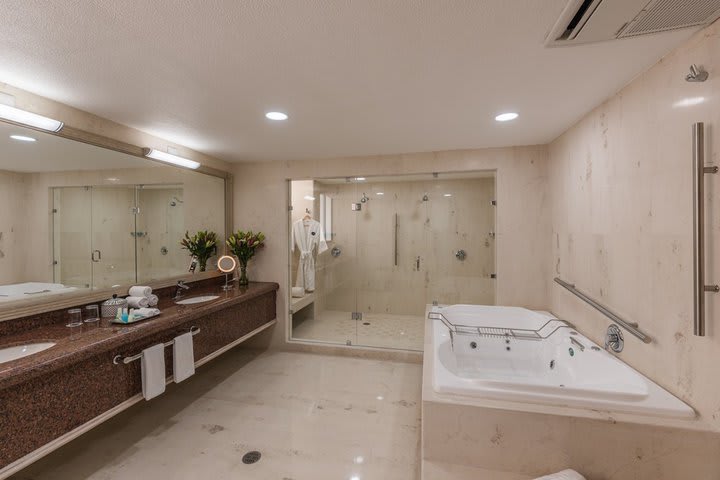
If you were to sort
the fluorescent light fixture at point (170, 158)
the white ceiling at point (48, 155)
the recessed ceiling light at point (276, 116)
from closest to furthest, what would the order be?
1. the white ceiling at point (48, 155)
2. the recessed ceiling light at point (276, 116)
3. the fluorescent light fixture at point (170, 158)

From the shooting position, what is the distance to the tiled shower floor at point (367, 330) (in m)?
3.77

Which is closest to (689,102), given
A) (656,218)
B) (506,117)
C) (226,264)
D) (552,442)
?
(656,218)

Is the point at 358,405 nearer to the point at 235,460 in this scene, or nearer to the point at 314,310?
the point at 235,460

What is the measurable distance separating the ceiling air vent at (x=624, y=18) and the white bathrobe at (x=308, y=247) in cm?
314

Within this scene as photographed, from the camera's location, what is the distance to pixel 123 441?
2193mm

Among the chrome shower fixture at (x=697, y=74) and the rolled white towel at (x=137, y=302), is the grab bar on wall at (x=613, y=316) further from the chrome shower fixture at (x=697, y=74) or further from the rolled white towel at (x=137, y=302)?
the rolled white towel at (x=137, y=302)

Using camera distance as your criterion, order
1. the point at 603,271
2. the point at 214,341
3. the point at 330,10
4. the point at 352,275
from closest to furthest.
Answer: the point at 330,10
the point at 603,271
the point at 214,341
the point at 352,275

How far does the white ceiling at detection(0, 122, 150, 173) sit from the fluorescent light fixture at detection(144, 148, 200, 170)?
0.64 ft

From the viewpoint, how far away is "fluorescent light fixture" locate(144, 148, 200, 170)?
2684 millimetres

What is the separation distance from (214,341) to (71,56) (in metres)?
2.17

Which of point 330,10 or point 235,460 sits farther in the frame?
point 235,460

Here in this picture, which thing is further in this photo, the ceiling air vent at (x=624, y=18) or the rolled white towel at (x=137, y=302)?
the rolled white towel at (x=137, y=302)

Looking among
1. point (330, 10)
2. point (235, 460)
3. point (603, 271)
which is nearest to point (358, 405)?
point (235, 460)

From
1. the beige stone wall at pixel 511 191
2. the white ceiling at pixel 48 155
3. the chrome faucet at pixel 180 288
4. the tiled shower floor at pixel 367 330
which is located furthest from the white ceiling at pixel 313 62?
the tiled shower floor at pixel 367 330
